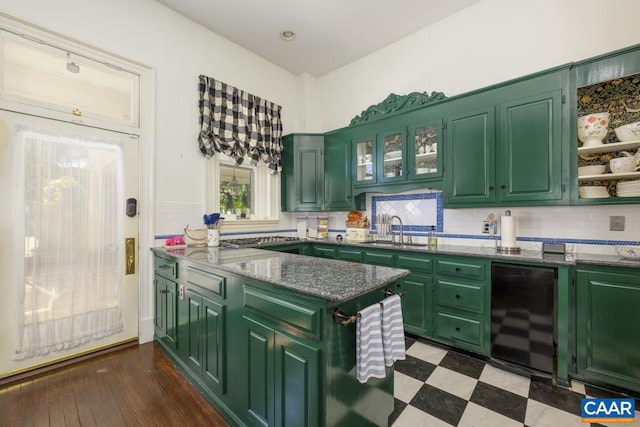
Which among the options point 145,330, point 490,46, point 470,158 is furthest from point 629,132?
point 145,330

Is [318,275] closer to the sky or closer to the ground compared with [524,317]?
closer to the sky

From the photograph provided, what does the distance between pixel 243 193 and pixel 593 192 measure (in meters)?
3.64

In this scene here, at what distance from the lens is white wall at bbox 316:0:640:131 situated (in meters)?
2.32

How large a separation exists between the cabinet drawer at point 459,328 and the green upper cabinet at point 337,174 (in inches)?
66.8

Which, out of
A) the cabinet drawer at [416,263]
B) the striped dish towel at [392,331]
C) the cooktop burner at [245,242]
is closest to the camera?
the striped dish towel at [392,331]

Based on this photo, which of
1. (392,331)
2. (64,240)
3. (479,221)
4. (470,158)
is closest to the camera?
(392,331)

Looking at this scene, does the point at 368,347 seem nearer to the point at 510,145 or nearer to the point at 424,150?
the point at 510,145

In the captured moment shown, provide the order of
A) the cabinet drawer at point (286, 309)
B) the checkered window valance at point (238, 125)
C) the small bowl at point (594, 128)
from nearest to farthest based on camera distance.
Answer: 1. the cabinet drawer at point (286, 309)
2. the small bowl at point (594, 128)
3. the checkered window valance at point (238, 125)

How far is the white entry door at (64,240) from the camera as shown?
2.11m

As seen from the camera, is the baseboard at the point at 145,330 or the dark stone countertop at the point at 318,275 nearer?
the dark stone countertop at the point at 318,275

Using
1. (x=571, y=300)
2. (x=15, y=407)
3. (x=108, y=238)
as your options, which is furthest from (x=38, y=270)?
(x=571, y=300)

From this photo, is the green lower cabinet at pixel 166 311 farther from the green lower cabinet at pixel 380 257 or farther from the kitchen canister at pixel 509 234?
the kitchen canister at pixel 509 234

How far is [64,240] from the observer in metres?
2.32

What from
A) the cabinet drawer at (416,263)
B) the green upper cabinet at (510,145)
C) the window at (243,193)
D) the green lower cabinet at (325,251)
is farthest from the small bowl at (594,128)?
the window at (243,193)
